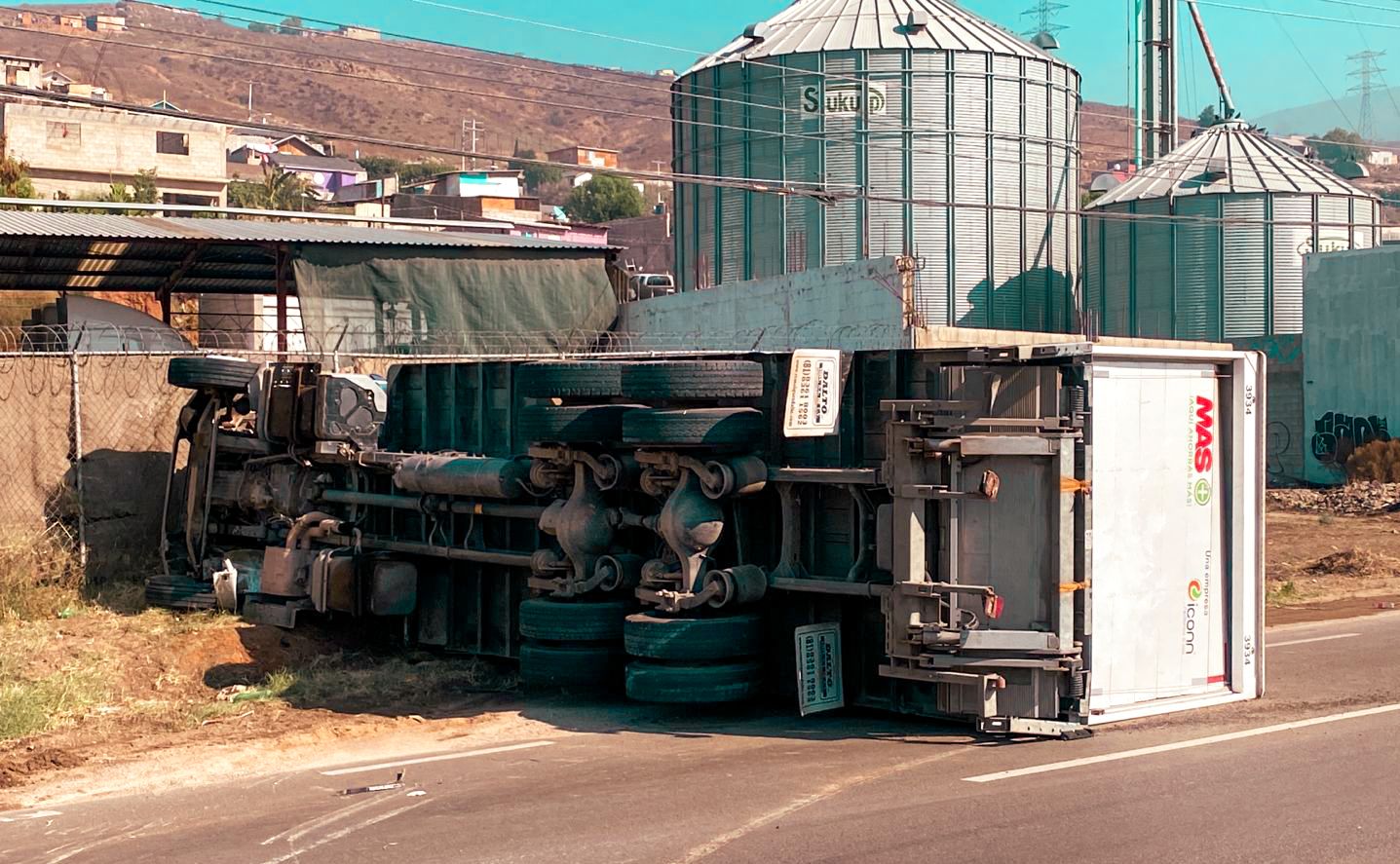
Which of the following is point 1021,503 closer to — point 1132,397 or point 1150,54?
point 1132,397

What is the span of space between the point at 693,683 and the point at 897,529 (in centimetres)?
196

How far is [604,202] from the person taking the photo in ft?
506

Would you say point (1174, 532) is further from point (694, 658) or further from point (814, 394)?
point (694, 658)

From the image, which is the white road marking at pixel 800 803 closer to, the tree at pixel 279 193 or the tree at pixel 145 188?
the tree at pixel 145 188

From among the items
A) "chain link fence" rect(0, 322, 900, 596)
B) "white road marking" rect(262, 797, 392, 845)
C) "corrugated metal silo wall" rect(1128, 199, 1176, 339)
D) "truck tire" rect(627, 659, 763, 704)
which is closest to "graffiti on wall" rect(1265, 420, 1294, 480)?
"corrugated metal silo wall" rect(1128, 199, 1176, 339)

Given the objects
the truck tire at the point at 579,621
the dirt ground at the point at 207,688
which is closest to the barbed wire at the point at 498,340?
the dirt ground at the point at 207,688

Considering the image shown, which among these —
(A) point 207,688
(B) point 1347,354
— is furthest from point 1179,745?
(B) point 1347,354

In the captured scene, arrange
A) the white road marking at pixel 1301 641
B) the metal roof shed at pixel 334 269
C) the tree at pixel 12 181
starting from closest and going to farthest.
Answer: the white road marking at pixel 1301 641 < the metal roof shed at pixel 334 269 < the tree at pixel 12 181

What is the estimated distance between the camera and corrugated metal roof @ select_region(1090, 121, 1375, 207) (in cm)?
4669

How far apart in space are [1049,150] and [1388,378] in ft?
41.7

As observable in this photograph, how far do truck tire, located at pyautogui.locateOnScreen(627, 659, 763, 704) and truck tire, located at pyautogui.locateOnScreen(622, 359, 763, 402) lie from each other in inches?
81.3

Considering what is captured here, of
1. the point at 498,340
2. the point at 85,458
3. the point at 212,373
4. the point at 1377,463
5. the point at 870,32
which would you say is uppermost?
the point at 870,32

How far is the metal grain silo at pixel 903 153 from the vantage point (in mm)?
43531

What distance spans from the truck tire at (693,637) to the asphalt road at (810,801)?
0.54 m
